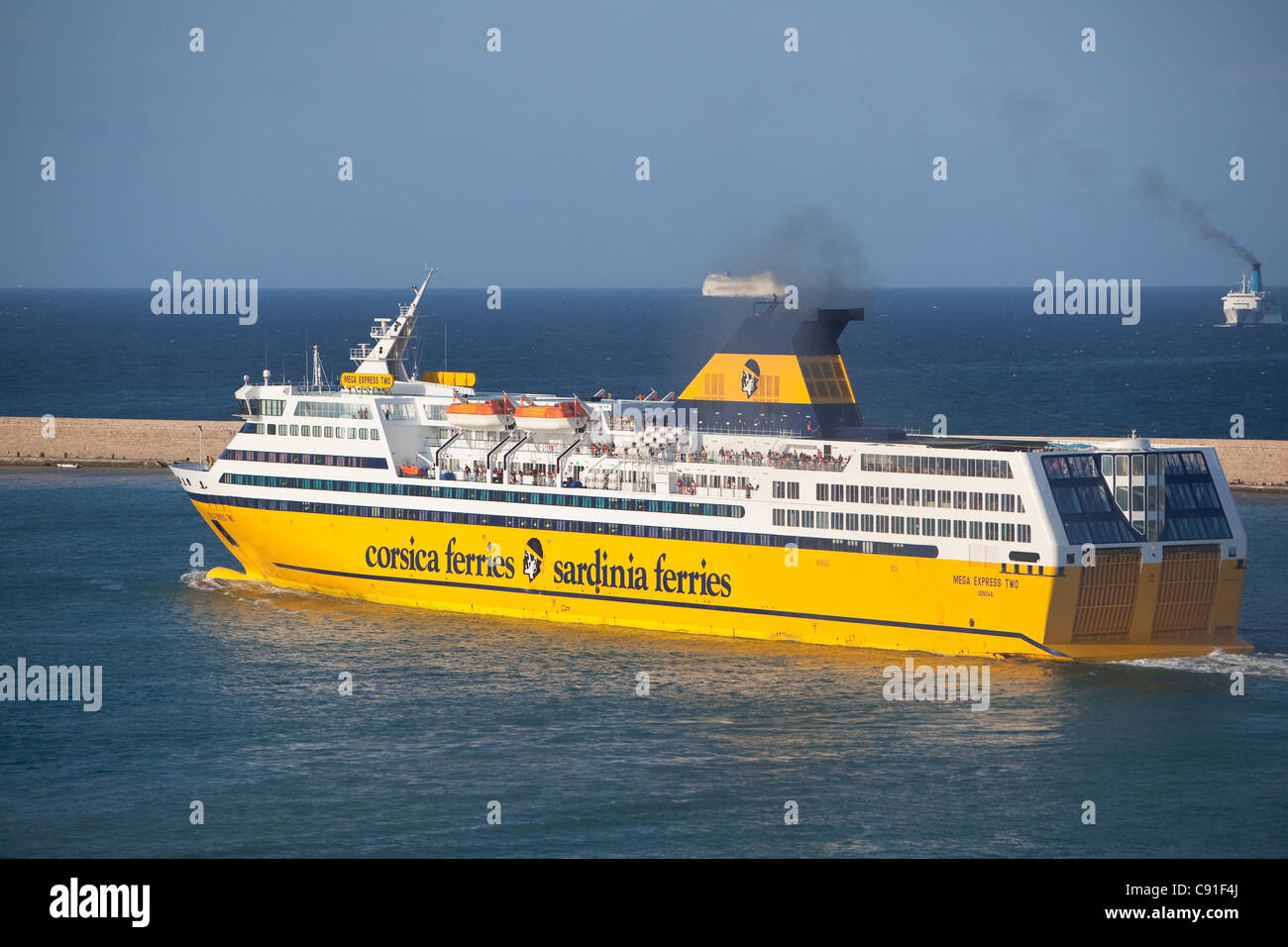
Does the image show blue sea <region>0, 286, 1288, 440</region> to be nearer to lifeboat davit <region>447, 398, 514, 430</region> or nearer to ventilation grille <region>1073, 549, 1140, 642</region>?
lifeboat davit <region>447, 398, 514, 430</region>

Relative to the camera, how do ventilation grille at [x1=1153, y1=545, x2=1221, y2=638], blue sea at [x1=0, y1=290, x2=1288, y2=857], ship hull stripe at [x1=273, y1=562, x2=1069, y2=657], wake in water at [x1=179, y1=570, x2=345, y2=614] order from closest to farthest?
blue sea at [x1=0, y1=290, x2=1288, y2=857] < ventilation grille at [x1=1153, y1=545, x2=1221, y2=638] < ship hull stripe at [x1=273, y1=562, x2=1069, y2=657] < wake in water at [x1=179, y1=570, x2=345, y2=614]

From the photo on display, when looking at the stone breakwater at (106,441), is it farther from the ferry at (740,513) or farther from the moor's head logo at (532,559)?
the moor's head logo at (532,559)

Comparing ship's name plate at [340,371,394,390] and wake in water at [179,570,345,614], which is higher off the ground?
ship's name plate at [340,371,394,390]

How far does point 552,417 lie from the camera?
5194 centimetres

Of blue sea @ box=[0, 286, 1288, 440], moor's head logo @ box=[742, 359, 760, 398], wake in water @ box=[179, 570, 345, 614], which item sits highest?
blue sea @ box=[0, 286, 1288, 440]

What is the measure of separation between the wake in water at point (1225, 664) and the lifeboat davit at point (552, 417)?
60.2ft

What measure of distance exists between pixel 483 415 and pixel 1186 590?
2209 cm

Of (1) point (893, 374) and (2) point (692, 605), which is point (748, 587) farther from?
(1) point (893, 374)

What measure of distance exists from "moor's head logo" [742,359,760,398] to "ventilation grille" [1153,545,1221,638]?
1360cm

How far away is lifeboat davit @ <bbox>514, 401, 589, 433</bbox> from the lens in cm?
5197

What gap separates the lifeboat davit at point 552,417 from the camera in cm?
5197

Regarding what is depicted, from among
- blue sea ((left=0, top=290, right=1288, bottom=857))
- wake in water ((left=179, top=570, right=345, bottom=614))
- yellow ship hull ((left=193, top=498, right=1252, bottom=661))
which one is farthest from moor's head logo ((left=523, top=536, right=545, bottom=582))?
wake in water ((left=179, top=570, right=345, bottom=614))

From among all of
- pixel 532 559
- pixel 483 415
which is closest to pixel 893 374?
pixel 483 415

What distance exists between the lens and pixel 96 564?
2280 inches
